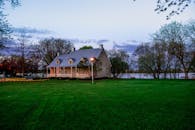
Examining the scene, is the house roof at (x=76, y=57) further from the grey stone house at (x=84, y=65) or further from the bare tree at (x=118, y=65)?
the bare tree at (x=118, y=65)

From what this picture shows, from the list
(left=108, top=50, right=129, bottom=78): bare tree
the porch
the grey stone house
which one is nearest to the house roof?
the grey stone house

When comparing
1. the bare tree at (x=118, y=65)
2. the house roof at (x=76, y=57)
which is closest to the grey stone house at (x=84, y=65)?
the house roof at (x=76, y=57)

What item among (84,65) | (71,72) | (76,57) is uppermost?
(76,57)

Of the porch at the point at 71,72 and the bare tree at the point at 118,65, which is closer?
the porch at the point at 71,72

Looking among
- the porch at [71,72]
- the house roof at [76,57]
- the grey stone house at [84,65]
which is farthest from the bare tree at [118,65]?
the porch at [71,72]

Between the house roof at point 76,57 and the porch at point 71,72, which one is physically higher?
the house roof at point 76,57

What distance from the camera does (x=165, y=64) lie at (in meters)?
53.3

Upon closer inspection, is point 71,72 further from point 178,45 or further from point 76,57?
point 178,45

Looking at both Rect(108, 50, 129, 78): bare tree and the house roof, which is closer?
the house roof

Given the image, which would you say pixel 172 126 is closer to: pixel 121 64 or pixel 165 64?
pixel 165 64

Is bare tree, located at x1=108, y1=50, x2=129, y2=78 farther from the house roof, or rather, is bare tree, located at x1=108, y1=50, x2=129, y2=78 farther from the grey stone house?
the house roof

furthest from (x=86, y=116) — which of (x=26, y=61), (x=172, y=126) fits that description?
(x=26, y=61)

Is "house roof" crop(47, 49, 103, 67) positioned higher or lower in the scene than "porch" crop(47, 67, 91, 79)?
higher

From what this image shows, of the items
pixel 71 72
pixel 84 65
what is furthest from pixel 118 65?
pixel 71 72
